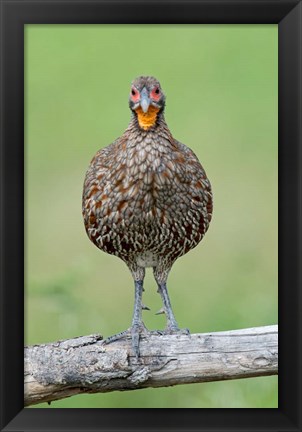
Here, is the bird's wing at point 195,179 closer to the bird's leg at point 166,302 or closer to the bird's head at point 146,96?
the bird's head at point 146,96

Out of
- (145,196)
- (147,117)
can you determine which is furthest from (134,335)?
(147,117)

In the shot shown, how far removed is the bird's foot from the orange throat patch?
1.09 m

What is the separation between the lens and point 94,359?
6758 mm

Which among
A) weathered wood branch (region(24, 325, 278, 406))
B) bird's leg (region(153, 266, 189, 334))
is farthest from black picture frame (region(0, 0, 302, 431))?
bird's leg (region(153, 266, 189, 334))

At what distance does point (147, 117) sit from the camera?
6621 mm

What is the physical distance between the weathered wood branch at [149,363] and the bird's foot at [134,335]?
1.3 inches

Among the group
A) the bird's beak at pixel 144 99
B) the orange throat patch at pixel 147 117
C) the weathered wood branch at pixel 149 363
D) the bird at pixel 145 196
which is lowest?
the weathered wood branch at pixel 149 363

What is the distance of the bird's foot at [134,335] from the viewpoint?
22.4 feet

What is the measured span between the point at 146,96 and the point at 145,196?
0.55 meters

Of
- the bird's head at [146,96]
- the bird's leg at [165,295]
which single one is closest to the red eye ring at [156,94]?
the bird's head at [146,96]

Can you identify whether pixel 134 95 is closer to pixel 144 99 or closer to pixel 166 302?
pixel 144 99
